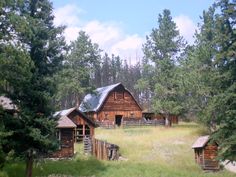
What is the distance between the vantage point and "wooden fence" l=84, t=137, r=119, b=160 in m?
39.9

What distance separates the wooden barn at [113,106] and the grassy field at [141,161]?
8.68 meters

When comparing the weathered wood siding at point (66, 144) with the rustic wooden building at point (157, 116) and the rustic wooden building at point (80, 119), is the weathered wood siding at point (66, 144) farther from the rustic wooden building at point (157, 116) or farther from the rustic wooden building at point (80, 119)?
the rustic wooden building at point (157, 116)

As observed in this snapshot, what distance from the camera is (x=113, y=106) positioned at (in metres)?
69.5

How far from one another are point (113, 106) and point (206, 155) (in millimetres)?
32033

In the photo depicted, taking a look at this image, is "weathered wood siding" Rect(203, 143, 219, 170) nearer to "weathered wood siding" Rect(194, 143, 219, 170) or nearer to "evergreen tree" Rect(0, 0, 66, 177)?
"weathered wood siding" Rect(194, 143, 219, 170)

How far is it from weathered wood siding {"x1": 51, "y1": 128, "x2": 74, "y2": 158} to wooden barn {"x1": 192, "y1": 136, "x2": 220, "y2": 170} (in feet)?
42.8

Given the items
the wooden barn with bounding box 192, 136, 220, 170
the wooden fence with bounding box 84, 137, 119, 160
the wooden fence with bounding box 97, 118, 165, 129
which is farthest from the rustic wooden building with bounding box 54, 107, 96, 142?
the wooden fence with bounding box 97, 118, 165, 129

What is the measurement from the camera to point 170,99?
63.1 meters

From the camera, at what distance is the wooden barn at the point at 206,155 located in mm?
38719

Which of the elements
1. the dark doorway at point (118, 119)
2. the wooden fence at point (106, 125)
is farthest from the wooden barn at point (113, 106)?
the wooden fence at point (106, 125)

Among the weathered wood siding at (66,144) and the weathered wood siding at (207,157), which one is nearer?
the weathered wood siding at (207,157)

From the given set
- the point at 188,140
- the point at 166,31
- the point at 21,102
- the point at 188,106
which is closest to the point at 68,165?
the point at 21,102

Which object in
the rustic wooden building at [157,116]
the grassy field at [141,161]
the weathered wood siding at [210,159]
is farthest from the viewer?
the rustic wooden building at [157,116]

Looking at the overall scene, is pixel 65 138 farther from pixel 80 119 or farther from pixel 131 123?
pixel 131 123
